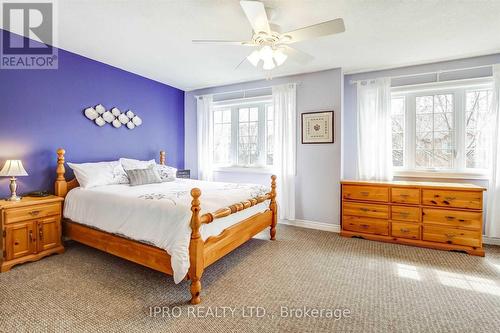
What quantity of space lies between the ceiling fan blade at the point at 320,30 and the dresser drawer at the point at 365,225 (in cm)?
256

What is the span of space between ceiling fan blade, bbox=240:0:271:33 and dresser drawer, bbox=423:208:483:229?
9.83ft

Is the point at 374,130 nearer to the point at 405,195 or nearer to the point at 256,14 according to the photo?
the point at 405,195

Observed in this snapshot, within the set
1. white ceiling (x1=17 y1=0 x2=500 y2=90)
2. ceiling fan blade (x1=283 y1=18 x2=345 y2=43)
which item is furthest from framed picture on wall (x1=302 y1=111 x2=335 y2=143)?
ceiling fan blade (x1=283 y1=18 x2=345 y2=43)

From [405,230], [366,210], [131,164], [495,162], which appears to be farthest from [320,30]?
[131,164]

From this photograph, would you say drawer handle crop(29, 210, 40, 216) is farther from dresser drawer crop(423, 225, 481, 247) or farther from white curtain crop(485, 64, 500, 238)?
white curtain crop(485, 64, 500, 238)

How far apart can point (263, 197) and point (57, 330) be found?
2245 millimetres

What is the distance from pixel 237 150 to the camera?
4832 mm

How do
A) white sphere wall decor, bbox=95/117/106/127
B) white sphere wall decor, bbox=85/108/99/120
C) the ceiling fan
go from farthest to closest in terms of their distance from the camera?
1. white sphere wall decor, bbox=95/117/106/127
2. white sphere wall decor, bbox=85/108/99/120
3. the ceiling fan

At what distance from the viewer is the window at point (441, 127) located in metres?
3.39

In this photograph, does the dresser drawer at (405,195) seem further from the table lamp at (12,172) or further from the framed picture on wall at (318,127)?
the table lamp at (12,172)

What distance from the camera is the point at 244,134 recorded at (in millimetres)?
4766

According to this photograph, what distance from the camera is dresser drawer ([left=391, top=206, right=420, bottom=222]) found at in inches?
128

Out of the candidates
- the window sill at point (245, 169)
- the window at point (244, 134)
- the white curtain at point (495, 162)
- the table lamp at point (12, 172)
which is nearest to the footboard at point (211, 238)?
the window sill at point (245, 169)

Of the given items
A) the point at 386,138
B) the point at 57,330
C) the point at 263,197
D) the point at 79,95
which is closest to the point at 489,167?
the point at 386,138
